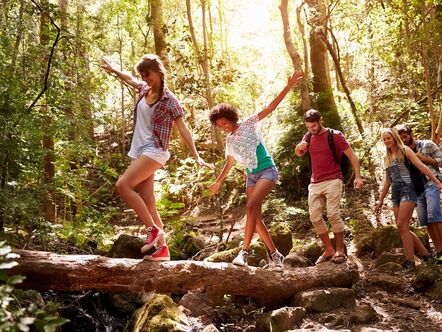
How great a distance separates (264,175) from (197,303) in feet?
7.04

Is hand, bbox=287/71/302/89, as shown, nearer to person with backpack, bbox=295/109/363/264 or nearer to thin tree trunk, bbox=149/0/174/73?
person with backpack, bbox=295/109/363/264

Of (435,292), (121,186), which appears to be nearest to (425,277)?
(435,292)

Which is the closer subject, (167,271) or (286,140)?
(167,271)

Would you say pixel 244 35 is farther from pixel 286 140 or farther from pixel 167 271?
pixel 167 271

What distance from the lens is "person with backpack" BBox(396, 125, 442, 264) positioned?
6.86m

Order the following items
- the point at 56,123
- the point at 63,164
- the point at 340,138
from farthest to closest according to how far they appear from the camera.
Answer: the point at 63,164 < the point at 56,123 < the point at 340,138

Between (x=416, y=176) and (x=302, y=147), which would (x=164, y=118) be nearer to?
(x=302, y=147)

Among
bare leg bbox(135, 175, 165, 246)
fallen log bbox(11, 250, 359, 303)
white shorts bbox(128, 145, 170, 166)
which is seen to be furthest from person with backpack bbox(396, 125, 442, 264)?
bare leg bbox(135, 175, 165, 246)

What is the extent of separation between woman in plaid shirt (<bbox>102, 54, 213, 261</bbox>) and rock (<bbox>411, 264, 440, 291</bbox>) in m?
3.52

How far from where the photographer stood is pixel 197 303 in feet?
20.9

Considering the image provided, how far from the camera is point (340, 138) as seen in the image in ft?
21.0

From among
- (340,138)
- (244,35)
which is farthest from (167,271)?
(244,35)

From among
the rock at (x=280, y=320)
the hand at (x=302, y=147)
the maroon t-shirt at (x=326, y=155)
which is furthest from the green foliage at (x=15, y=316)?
the maroon t-shirt at (x=326, y=155)

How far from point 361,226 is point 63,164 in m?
7.47
